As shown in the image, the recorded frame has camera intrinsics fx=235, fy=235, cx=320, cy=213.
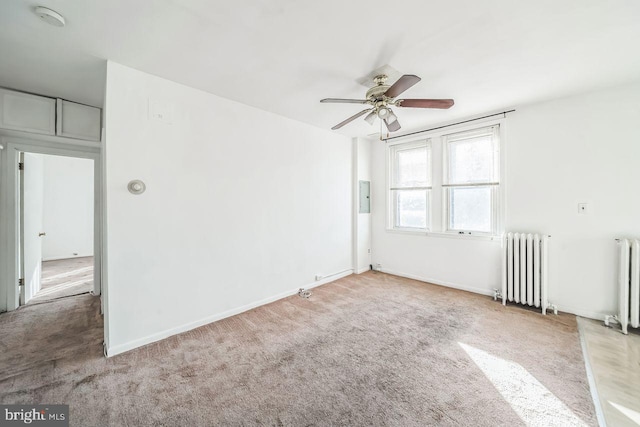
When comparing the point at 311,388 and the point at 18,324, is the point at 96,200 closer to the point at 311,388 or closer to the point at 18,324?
the point at 18,324

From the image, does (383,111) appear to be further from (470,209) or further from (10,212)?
(10,212)

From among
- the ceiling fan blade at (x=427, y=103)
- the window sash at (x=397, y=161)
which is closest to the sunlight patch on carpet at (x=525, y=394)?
the ceiling fan blade at (x=427, y=103)

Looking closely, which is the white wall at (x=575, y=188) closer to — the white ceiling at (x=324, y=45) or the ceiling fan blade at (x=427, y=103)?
the white ceiling at (x=324, y=45)

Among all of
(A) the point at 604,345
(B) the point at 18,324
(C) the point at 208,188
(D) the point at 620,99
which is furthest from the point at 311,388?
(D) the point at 620,99

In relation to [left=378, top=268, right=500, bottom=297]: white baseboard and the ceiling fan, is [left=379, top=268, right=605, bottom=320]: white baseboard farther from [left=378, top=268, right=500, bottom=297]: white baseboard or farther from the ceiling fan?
the ceiling fan

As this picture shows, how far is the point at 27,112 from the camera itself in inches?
104

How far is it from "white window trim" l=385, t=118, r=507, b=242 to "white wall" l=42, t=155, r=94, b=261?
301 inches

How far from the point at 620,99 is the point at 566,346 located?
105 inches

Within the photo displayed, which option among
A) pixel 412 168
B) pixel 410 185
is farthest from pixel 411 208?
pixel 412 168

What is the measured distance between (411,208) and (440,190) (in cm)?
62

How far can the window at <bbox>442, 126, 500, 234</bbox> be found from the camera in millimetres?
3396

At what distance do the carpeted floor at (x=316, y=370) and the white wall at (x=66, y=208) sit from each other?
4140 mm

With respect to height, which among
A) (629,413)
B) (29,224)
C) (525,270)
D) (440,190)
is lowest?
(629,413)

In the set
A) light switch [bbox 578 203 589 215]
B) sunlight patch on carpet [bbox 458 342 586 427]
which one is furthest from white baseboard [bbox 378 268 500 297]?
sunlight patch on carpet [bbox 458 342 586 427]
